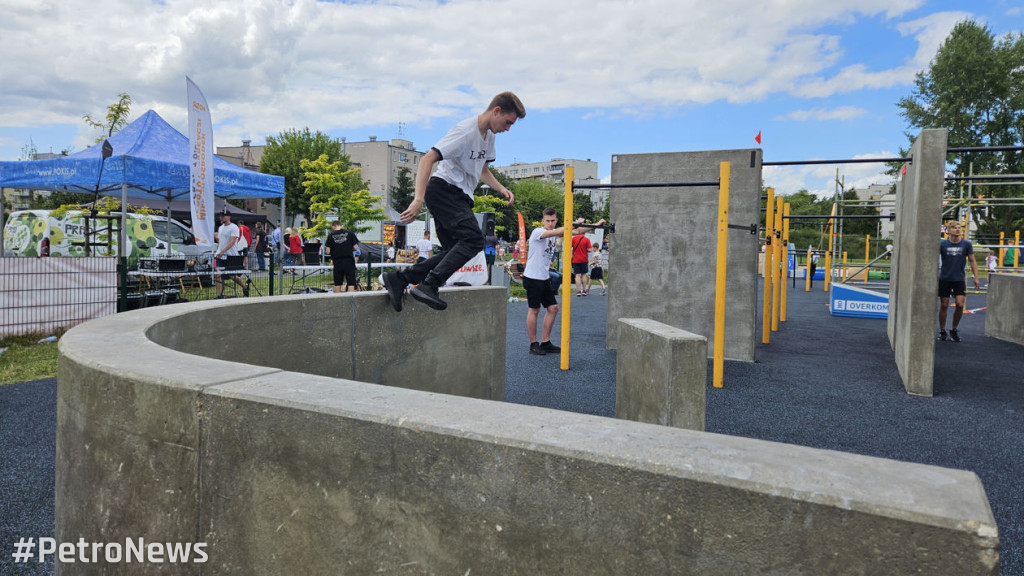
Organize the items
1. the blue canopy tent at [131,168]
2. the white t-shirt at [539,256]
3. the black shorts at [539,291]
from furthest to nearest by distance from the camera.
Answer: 1. the blue canopy tent at [131,168]
2. the black shorts at [539,291]
3. the white t-shirt at [539,256]

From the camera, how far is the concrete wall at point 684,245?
7.76 meters

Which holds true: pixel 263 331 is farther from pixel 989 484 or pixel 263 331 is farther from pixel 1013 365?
pixel 1013 365

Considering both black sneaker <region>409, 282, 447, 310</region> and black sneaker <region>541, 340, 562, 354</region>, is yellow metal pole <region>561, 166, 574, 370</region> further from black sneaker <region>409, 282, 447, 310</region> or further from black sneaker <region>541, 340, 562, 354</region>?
black sneaker <region>409, 282, 447, 310</region>

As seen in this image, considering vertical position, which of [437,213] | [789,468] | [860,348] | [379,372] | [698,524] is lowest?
[860,348]

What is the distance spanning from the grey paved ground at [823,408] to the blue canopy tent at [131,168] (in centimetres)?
695

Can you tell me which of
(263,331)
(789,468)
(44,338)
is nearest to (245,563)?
(789,468)

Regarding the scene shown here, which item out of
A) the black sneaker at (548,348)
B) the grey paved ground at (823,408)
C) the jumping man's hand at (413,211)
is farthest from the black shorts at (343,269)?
the jumping man's hand at (413,211)

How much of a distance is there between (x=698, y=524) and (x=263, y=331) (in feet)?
8.90

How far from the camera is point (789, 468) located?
121 centimetres

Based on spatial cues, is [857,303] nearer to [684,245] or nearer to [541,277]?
[684,245]

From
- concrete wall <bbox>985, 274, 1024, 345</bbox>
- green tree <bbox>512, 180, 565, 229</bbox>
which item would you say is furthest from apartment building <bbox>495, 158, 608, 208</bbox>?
concrete wall <bbox>985, 274, 1024, 345</bbox>

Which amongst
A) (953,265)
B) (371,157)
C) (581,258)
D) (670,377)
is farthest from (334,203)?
(371,157)

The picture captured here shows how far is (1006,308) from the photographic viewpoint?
10.1 meters

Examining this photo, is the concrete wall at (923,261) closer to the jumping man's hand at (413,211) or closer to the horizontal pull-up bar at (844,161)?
the horizontal pull-up bar at (844,161)
